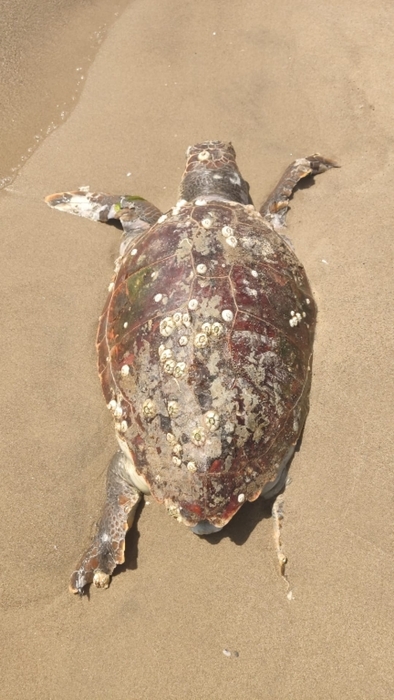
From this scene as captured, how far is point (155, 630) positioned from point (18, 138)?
15.4 ft

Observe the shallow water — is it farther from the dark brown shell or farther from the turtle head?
the dark brown shell

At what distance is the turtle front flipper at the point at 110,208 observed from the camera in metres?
4.49

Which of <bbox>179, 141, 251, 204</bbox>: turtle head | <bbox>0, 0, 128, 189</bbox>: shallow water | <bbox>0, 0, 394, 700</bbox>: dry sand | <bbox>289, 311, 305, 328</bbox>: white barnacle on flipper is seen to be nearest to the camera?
<bbox>0, 0, 394, 700</bbox>: dry sand

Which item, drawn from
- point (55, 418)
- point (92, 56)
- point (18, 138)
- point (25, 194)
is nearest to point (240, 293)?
point (55, 418)

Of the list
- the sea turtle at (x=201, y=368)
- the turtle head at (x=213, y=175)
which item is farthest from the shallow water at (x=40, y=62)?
the sea turtle at (x=201, y=368)

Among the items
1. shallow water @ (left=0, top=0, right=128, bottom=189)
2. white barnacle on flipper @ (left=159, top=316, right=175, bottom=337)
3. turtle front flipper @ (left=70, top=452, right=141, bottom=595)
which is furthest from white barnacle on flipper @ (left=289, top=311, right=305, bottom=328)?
shallow water @ (left=0, top=0, right=128, bottom=189)

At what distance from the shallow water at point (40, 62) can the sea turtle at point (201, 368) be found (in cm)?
224

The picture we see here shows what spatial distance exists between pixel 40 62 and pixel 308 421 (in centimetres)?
480

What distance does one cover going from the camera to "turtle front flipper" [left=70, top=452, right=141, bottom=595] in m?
3.39

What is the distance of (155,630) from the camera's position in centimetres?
333

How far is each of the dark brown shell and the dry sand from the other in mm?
522

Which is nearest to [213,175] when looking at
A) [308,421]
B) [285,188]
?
[285,188]

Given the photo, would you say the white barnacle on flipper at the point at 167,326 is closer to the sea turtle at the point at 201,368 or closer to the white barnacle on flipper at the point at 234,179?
the sea turtle at the point at 201,368

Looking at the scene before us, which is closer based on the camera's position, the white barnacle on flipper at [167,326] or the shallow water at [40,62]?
the white barnacle on flipper at [167,326]
